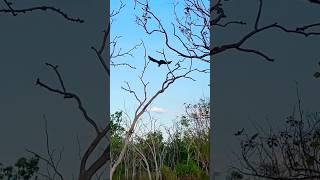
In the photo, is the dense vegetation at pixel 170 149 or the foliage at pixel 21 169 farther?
the dense vegetation at pixel 170 149

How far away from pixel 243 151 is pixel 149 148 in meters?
1.00

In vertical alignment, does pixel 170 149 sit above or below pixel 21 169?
above

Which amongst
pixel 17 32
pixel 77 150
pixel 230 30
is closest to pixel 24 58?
pixel 17 32

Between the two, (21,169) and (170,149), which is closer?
(21,169)

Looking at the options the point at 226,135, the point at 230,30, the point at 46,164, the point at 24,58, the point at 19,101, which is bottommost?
the point at 46,164

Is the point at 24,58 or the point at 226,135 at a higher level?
the point at 24,58

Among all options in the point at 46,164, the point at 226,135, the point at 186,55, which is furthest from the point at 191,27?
the point at 46,164

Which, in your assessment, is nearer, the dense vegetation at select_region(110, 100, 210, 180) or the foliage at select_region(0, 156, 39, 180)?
the foliage at select_region(0, 156, 39, 180)

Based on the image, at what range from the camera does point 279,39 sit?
3270 mm

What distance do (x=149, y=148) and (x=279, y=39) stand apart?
1.48 metres

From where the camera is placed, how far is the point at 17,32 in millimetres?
3297

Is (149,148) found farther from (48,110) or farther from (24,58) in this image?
(24,58)

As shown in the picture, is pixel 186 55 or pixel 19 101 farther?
pixel 186 55

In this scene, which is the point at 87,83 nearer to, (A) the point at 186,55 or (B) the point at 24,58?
(B) the point at 24,58
